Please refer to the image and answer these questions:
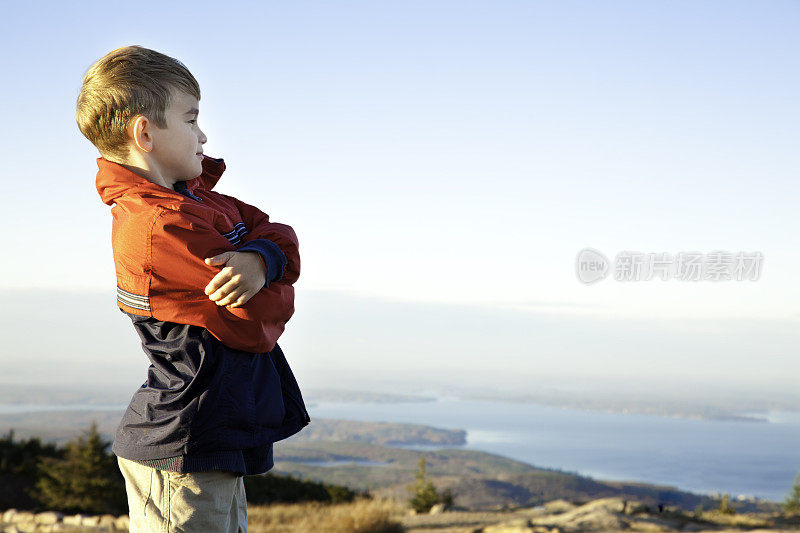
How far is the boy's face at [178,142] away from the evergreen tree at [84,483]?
9.59 meters

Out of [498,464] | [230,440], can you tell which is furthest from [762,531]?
[498,464]

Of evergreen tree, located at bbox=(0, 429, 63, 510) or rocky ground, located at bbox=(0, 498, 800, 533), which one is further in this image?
evergreen tree, located at bbox=(0, 429, 63, 510)

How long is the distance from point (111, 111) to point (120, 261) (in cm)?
45

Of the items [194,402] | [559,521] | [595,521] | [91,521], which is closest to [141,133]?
[194,402]

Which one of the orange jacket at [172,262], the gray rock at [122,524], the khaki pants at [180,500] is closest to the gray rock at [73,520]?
the gray rock at [122,524]

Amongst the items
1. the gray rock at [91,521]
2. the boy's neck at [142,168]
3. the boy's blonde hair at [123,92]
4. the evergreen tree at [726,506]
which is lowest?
the gray rock at [91,521]

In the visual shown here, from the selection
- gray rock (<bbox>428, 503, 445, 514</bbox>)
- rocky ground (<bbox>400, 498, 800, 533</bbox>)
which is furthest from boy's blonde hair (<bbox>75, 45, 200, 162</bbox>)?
gray rock (<bbox>428, 503, 445, 514</bbox>)

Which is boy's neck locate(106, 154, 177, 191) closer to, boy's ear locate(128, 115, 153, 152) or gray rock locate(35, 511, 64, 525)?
boy's ear locate(128, 115, 153, 152)

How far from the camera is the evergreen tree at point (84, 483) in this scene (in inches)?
407

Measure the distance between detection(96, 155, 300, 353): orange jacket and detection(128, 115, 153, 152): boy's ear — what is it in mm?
92

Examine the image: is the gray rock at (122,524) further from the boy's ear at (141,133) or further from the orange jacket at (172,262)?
the boy's ear at (141,133)

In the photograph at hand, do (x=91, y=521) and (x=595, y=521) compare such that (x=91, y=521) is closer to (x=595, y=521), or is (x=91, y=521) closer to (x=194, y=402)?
(x=595, y=521)

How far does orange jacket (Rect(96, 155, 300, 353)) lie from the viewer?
199 cm

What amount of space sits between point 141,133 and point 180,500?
3.61 feet
